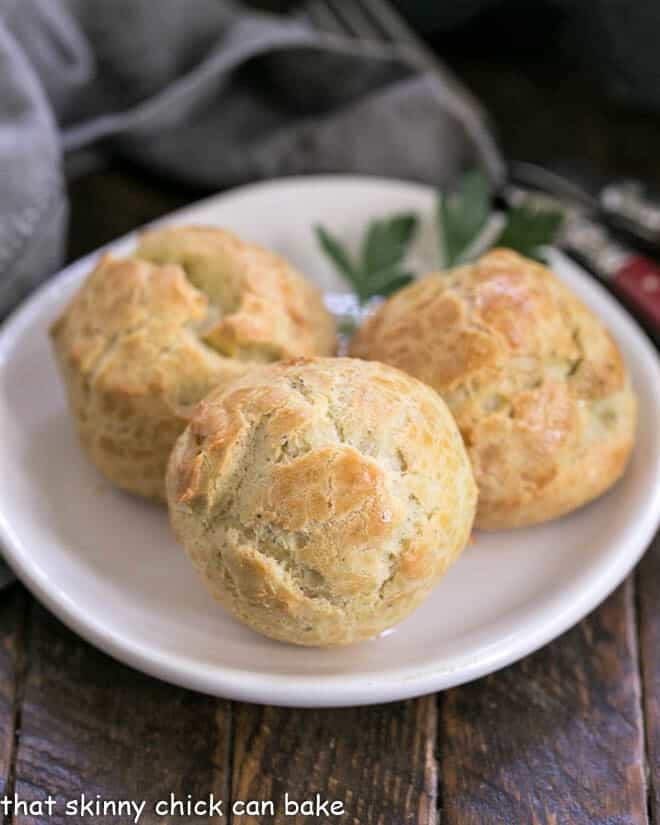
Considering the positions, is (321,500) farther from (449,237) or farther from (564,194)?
(564,194)

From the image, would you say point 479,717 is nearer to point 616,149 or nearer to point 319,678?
point 319,678

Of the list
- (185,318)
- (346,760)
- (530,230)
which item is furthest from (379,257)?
(346,760)

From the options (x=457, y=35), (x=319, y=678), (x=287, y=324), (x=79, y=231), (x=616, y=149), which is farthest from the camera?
(x=457, y=35)

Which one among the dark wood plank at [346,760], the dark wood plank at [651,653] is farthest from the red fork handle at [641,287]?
the dark wood plank at [346,760]

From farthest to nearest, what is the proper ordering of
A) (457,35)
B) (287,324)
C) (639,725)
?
(457,35), (287,324), (639,725)

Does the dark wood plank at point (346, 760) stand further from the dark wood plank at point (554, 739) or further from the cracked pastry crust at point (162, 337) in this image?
the cracked pastry crust at point (162, 337)

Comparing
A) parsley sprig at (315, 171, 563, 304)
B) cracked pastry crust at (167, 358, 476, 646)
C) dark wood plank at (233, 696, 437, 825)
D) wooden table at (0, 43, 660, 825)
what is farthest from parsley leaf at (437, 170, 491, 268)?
dark wood plank at (233, 696, 437, 825)

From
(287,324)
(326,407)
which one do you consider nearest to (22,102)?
→ (287,324)
